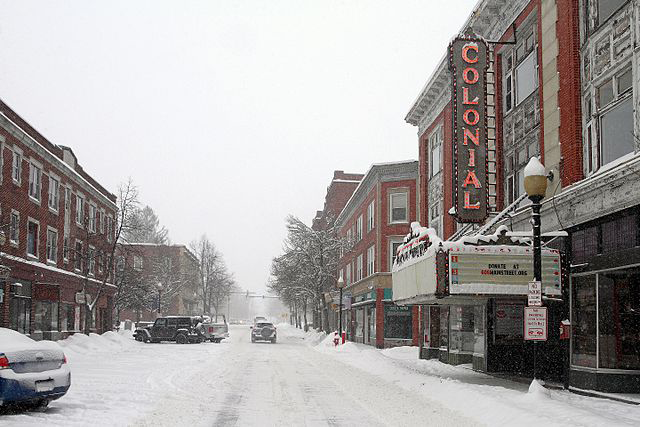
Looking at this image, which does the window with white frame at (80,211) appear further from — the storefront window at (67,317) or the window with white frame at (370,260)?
the window with white frame at (370,260)

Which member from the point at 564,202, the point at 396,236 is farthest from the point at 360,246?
the point at 564,202

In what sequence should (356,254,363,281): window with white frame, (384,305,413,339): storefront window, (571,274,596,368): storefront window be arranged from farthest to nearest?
(356,254,363,281): window with white frame → (384,305,413,339): storefront window → (571,274,596,368): storefront window

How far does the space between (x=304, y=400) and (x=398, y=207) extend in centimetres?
3124

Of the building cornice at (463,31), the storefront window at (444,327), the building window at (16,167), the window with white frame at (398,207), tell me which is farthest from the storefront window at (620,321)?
the window with white frame at (398,207)

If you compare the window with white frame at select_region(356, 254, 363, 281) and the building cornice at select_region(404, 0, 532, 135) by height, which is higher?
the building cornice at select_region(404, 0, 532, 135)

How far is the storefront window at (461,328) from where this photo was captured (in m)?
25.6

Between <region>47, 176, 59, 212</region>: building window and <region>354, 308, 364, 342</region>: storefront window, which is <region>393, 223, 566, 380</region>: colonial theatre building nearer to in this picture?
<region>47, 176, 59, 212</region>: building window

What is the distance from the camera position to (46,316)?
4031 centimetres

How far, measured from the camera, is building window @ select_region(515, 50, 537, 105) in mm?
20406

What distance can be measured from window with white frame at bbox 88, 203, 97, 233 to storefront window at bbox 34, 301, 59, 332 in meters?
9.56

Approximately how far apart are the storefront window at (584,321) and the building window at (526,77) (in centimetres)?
619

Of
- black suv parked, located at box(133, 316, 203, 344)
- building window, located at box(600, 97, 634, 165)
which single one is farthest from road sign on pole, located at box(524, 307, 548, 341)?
black suv parked, located at box(133, 316, 203, 344)
